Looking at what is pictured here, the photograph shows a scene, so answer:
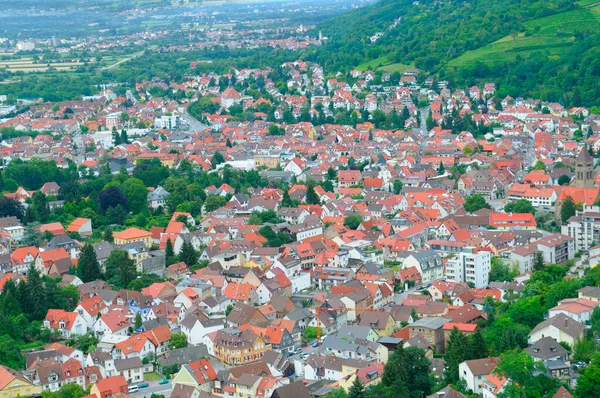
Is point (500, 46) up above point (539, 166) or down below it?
above

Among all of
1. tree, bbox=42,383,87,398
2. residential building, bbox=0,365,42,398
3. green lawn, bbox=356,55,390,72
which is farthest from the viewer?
green lawn, bbox=356,55,390,72

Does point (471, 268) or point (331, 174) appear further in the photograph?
point (331, 174)

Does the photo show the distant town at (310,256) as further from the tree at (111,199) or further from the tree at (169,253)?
the tree at (169,253)

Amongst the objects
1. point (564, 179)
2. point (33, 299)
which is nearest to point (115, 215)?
point (33, 299)

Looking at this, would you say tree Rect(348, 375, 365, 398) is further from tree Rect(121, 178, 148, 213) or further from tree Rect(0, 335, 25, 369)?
tree Rect(121, 178, 148, 213)

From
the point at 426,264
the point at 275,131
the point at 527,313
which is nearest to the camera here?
the point at 527,313

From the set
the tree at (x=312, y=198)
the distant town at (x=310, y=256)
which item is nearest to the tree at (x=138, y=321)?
the distant town at (x=310, y=256)

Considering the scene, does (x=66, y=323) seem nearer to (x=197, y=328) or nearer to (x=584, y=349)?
(x=197, y=328)

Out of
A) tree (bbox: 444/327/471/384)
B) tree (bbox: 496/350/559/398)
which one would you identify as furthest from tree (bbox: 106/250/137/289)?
tree (bbox: 496/350/559/398)
